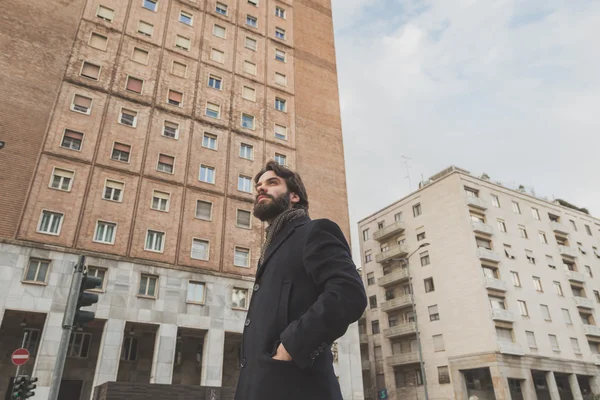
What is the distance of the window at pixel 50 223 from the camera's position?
20.7m

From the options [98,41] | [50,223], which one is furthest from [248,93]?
[50,223]

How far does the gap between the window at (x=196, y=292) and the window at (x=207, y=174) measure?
256 inches

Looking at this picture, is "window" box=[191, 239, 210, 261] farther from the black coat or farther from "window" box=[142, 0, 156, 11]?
the black coat

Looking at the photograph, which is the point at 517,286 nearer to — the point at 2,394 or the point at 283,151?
the point at 283,151

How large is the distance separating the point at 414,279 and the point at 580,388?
650 inches

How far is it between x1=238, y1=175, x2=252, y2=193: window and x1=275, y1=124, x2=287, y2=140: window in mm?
4636

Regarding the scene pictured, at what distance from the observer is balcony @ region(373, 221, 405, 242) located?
44.5m

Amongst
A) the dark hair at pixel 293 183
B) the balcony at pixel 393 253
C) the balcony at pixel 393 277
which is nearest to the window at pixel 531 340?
the balcony at pixel 393 277

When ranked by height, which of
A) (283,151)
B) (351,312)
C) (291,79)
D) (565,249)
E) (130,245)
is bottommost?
(351,312)

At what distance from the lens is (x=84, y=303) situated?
21.4 ft

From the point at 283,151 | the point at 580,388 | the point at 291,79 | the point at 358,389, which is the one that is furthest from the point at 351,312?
the point at 580,388

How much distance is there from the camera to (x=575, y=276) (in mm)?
41844

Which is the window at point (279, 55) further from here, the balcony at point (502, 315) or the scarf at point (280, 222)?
the scarf at point (280, 222)

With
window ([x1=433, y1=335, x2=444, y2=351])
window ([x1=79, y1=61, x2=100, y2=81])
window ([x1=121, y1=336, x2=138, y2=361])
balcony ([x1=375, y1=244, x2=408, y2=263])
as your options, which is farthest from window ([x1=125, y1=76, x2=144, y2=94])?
window ([x1=433, y1=335, x2=444, y2=351])
